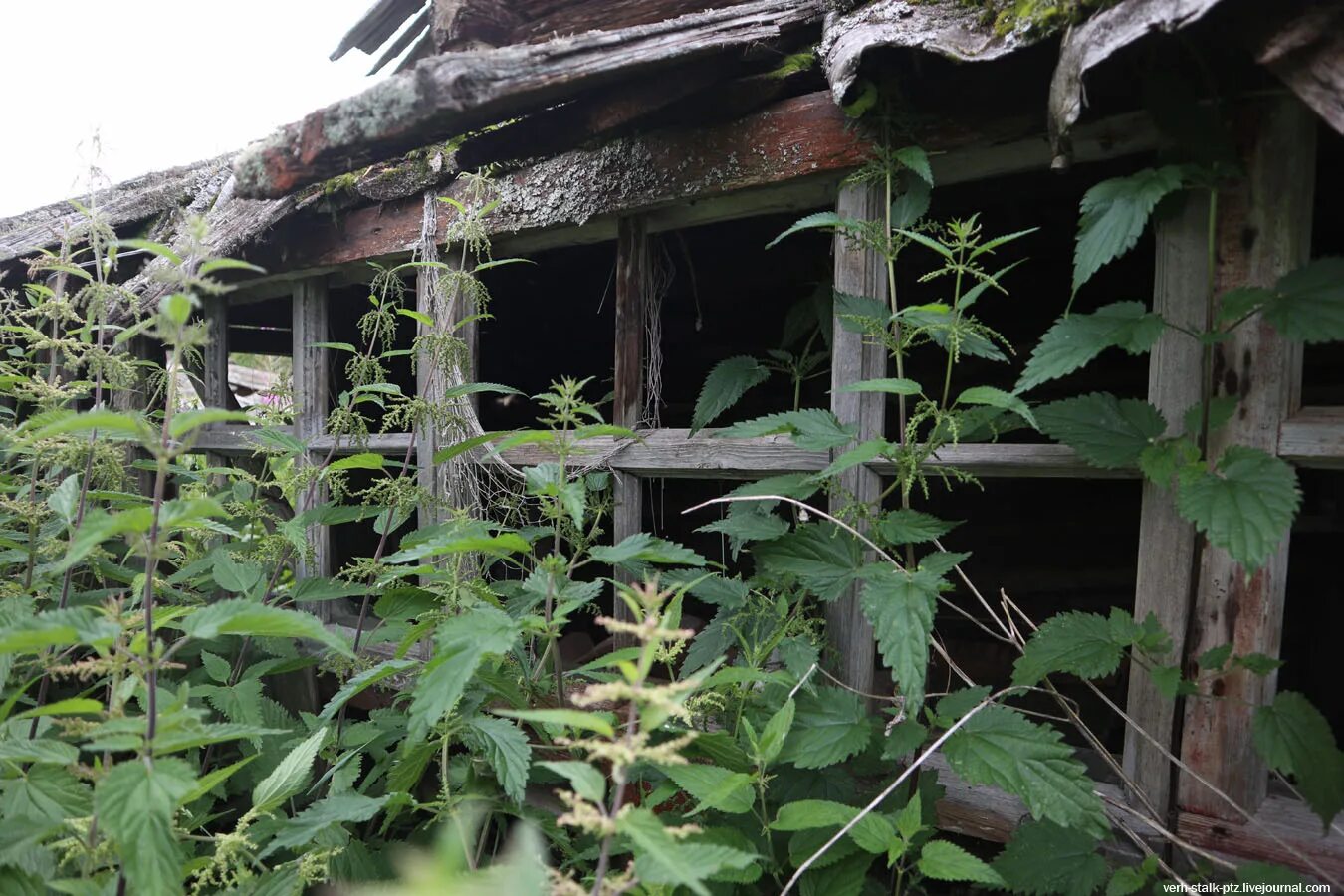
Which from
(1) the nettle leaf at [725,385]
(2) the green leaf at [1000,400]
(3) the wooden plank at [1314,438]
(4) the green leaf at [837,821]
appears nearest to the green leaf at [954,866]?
(4) the green leaf at [837,821]

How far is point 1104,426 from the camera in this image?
63.0 inches

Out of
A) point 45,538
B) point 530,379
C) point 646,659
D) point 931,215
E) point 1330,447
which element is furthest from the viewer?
point 530,379

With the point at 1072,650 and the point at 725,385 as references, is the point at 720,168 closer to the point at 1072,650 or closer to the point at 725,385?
the point at 725,385

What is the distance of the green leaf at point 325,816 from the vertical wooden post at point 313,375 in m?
1.81

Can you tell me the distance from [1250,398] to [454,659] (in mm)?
1541

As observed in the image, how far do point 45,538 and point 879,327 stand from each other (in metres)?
2.17

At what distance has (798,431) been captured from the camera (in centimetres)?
185

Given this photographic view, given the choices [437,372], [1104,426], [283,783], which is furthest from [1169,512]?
[437,372]

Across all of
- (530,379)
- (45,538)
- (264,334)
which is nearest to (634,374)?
(45,538)

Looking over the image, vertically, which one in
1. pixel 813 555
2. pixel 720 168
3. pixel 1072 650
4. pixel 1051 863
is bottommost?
pixel 1051 863

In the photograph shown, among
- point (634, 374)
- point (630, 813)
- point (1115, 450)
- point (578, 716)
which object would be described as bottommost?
point (630, 813)

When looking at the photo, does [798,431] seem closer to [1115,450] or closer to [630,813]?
[1115,450]

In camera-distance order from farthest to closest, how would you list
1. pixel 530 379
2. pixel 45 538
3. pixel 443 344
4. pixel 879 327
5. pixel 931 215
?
pixel 530 379, pixel 931 215, pixel 443 344, pixel 45 538, pixel 879 327

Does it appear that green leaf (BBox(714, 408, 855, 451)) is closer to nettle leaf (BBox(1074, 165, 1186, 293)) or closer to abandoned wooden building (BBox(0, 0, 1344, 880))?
abandoned wooden building (BBox(0, 0, 1344, 880))
